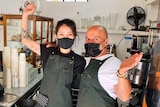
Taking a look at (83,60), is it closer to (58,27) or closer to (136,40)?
(58,27)

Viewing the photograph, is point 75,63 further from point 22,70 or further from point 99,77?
point 22,70

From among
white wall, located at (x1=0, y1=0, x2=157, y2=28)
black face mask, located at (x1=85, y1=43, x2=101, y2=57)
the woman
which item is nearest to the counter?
the woman

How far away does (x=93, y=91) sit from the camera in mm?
1163

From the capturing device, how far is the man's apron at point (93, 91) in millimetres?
1151

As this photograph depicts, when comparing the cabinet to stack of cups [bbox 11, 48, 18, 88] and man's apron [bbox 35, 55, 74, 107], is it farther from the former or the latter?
man's apron [bbox 35, 55, 74, 107]

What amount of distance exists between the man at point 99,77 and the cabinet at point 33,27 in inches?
45.1

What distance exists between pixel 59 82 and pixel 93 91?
0.87ft

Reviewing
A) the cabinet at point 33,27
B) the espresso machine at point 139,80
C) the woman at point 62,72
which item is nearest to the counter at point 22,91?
the woman at point 62,72

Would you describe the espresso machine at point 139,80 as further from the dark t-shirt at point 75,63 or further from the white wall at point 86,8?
the white wall at point 86,8

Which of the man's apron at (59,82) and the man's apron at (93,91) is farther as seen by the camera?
the man's apron at (59,82)

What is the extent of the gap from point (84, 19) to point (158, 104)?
2.67 metres

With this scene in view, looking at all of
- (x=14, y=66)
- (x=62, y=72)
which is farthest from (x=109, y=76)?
(x=14, y=66)

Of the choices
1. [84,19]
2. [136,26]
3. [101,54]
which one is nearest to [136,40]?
[136,26]

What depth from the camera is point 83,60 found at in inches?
52.0
